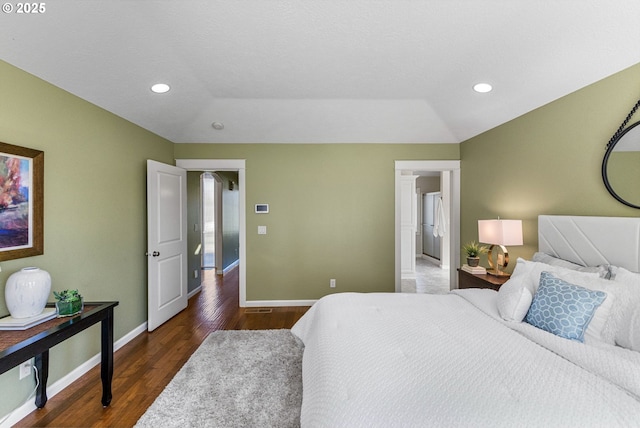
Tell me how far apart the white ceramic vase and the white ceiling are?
4.70 feet

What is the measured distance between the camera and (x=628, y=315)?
1.55 m

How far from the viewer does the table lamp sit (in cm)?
273

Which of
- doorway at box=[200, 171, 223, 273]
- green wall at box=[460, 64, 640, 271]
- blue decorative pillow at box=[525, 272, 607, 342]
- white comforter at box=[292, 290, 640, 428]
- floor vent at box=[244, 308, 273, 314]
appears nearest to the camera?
white comforter at box=[292, 290, 640, 428]

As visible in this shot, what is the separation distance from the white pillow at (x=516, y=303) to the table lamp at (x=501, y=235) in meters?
0.93

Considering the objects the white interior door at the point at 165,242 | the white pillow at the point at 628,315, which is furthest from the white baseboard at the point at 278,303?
the white pillow at the point at 628,315

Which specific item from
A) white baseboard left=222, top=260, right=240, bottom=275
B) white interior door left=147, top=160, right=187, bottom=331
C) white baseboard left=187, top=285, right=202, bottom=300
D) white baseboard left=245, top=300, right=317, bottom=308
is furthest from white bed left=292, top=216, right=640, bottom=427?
white baseboard left=222, top=260, right=240, bottom=275

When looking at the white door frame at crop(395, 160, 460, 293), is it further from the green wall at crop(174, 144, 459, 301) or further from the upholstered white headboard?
the upholstered white headboard

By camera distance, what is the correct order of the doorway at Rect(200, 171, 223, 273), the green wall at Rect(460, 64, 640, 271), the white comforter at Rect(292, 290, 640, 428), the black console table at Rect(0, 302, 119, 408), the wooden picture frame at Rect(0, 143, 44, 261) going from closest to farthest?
the white comforter at Rect(292, 290, 640, 428) → the black console table at Rect(0, 302, 119, 408) → the wooden picture frame at Rect(0, 143, 44, 261) → the green wall at Rect(460, 64, 640, 271) → the doorway at Rect(200, 171, 223, 273)

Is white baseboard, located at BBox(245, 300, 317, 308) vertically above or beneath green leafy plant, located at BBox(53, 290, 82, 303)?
beneath

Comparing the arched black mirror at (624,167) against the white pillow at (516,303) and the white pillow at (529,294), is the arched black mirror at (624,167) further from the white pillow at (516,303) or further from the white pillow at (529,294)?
the white pillow at (516,303)

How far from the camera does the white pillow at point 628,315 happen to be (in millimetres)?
1494

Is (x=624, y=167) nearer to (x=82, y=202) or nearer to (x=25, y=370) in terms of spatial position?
(x=82, y=202)

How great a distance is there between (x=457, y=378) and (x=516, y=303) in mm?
960

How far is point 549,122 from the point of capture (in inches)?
102
